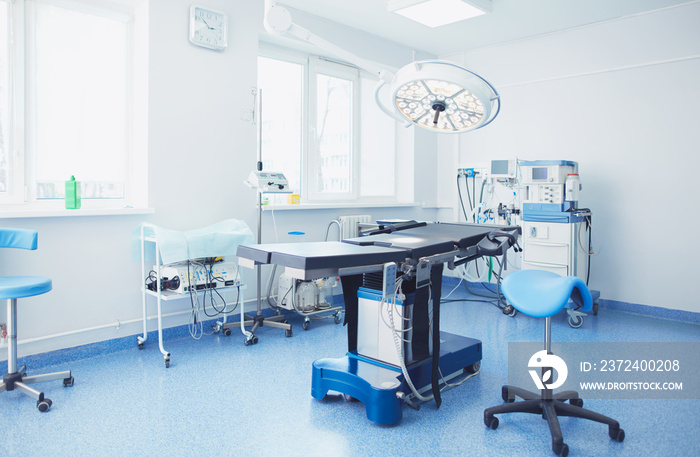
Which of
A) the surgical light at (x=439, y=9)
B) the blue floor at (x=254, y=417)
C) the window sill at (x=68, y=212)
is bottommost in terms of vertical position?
the blue floor at (x=254, y=417)

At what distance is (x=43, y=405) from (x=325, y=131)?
3.17m

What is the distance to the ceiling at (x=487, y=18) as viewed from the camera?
4008 millimetres

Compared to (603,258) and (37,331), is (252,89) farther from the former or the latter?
(603,258)

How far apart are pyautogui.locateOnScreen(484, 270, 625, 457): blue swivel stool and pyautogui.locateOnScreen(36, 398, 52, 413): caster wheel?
1982 millimetres

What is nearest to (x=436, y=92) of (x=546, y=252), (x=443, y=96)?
(x=443, y=96)

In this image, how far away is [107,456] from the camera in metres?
1.94

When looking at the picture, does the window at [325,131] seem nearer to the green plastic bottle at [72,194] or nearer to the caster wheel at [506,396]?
the green plastic bottle at [72,194]

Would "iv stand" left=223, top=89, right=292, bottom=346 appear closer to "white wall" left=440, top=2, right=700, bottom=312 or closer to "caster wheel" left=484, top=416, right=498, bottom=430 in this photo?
"caster wheel" left=484, top=416, right=498, bottom=430

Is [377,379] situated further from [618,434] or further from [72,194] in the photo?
[72,194]

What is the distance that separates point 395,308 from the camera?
A: 2.36m

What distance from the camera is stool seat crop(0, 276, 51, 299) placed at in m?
2.21

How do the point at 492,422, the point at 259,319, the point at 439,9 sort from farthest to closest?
the point at 439,9
the point at 259,319
the point at 492,422

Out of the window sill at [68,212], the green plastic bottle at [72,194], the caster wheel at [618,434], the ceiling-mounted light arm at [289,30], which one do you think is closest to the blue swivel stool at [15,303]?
the window sill at [68,212]

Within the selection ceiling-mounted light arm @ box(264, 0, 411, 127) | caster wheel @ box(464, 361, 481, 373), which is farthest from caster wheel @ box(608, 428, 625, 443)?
ceiling-mounted light arm @ box(264, 0, 411, 127)
